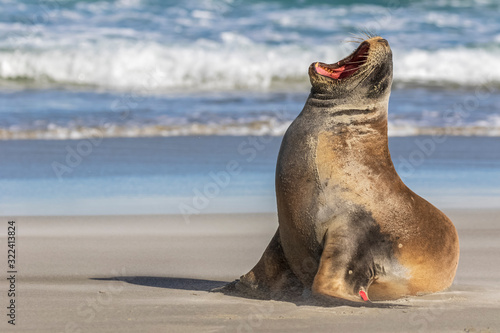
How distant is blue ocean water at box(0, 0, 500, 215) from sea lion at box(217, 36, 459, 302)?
298cm

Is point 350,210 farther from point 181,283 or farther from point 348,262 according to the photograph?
point 181,283

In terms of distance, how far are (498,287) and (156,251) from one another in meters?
2.52

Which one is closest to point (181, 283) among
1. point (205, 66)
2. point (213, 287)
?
→ point (213, 287)

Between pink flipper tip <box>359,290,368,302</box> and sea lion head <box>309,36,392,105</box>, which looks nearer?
pink flipper tip <box>359,290,368,302</box>

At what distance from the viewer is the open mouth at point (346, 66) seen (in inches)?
194

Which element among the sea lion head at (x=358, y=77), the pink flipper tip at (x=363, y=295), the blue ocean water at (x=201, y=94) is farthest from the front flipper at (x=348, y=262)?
the blue ocean water at (x=201, y=94)

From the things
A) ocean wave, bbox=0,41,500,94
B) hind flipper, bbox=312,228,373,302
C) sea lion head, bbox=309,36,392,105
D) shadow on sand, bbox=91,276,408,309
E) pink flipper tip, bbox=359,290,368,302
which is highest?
ocean wave, bbox=0,41,500,94

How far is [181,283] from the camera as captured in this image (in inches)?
216

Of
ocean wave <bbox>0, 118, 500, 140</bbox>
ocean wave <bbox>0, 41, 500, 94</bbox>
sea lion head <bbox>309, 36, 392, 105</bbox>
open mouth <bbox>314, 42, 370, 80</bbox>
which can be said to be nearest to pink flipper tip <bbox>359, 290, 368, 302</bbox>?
sea lion head <bbox>309, 36, 392, 105</bbox>

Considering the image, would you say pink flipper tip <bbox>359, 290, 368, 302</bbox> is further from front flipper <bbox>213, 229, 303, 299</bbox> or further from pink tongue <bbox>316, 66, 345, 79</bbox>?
pink tongue <bbox>316, 66, 345, 79</bbox>

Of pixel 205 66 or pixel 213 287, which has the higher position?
pixel 205 66

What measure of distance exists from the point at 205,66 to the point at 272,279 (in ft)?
46.0

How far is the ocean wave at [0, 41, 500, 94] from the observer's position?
18078 mm

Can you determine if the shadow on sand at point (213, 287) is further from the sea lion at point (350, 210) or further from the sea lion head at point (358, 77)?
the sea lion head at point (358, 77)
